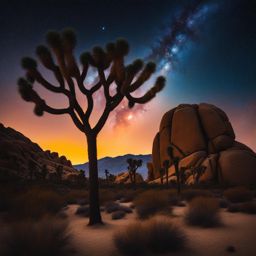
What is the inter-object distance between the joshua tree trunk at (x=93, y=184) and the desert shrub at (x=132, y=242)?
9.47ft

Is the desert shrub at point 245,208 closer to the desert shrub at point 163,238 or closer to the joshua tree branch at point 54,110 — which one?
the desert shrub at point 163,238

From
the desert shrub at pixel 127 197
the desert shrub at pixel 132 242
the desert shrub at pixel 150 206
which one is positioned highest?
the desert shrub at pixel 127 197

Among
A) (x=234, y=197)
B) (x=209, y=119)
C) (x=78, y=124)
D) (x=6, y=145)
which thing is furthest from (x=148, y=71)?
(x=6, y=145)

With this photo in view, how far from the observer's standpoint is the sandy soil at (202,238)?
466 centimetres

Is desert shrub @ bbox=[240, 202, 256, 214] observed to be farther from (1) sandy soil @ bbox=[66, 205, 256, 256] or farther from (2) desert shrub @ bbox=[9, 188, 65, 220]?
(2) desert shrub @ bbox=[9, 188, 65, 220]

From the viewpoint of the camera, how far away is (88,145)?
795cm

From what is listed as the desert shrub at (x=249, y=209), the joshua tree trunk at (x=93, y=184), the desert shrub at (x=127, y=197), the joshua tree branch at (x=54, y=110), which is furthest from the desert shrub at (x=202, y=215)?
the desert shrub at (x=127, y=197)

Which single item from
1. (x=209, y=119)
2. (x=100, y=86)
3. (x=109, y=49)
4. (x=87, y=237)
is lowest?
(x=87, y=237)

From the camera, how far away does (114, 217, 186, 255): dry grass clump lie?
4.47m

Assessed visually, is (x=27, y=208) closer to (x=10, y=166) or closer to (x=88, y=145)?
(x=88, y=145)

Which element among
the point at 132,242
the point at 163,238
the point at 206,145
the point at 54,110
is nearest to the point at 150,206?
the point at 163,238

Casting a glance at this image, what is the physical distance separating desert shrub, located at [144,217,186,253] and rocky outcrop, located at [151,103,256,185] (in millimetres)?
26437

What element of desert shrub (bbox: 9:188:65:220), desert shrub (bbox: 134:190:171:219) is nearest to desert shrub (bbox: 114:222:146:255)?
desert shrub (bbox: 134:190:171:219)

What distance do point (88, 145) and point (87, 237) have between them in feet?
9.54
